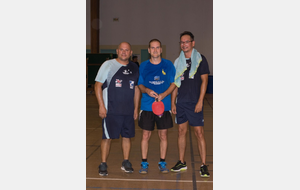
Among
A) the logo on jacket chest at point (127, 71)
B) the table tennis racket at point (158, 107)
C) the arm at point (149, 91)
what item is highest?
the logo on jacket chest at point (127, 71)

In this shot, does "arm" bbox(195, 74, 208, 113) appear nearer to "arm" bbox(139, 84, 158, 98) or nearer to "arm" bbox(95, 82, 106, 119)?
"arm" bbox(139, 84, 158, 98)

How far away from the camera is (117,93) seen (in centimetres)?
352

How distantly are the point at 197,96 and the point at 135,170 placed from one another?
117 centimetres

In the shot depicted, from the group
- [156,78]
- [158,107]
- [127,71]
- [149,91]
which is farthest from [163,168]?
[127,71]

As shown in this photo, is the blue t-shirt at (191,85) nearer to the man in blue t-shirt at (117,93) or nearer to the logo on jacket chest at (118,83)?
the man in blue t-shirt at (117,93)

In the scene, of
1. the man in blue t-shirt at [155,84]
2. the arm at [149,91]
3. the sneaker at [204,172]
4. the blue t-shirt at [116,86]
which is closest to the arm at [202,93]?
the man in blue t-shirt at [155,84]

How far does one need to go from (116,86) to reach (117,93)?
8 cm

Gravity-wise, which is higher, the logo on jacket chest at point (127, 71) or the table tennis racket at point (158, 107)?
the logo on jacket chest at point (127, 71)

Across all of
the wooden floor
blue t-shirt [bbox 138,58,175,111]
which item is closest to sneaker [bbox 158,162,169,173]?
the wooden floor

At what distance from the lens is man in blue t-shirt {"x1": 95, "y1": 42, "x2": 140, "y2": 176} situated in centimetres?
350

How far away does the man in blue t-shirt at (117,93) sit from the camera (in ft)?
11.5

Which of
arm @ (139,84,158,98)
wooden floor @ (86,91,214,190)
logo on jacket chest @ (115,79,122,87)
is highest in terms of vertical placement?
logo on jacket chest @ (115,79,122,87)
